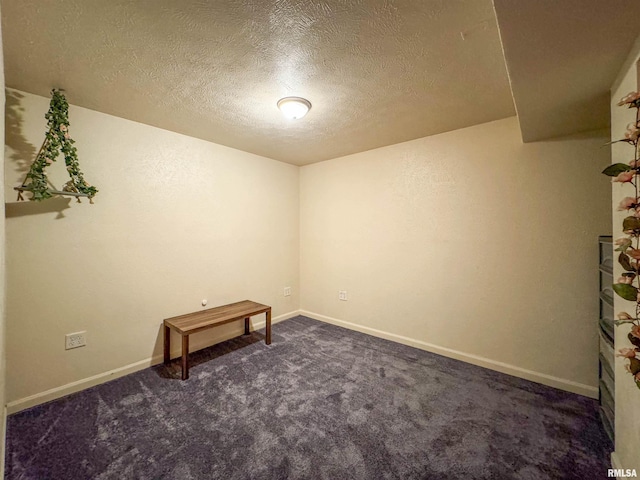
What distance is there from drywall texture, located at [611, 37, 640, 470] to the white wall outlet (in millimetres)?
3405

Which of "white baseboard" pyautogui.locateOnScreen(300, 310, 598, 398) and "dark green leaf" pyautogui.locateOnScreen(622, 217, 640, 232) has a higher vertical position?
"dark green leaf" pyautogui.locateOnScreen(622, 217, 640, 232)

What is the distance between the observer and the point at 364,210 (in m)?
3.25

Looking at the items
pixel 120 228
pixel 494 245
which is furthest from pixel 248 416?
pixel 494 245

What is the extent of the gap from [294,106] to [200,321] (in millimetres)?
2087

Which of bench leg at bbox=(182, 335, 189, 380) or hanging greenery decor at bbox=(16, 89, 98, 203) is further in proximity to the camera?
bench leg at bbox=(182, 335, 189, 380)

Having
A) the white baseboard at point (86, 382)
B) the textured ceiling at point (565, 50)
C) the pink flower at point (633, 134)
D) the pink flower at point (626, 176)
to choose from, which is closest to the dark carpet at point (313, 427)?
the white baseboard at point (86, 382)

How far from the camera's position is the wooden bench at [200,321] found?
2197mm

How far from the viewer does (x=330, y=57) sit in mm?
1513

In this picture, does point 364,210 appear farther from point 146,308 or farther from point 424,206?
point 146,308

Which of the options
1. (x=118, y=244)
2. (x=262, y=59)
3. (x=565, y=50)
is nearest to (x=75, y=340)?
(x=118, y=244)

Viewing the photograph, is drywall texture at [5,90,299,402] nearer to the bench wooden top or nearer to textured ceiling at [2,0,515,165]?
the bench wooden top

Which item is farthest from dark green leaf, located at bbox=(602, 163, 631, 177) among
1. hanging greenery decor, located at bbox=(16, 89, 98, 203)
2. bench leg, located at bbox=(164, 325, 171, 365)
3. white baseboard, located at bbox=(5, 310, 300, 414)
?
white baseboard, located at bbox=(5, 310, 300, 414)

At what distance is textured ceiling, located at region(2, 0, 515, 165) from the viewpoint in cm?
121

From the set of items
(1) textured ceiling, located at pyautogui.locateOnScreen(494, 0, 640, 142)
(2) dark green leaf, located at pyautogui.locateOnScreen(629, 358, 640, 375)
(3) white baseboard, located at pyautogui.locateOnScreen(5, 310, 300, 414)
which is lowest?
(3) white baseboard, located at pyautogui.locateOnScreen(5, 310, 300, 414)
